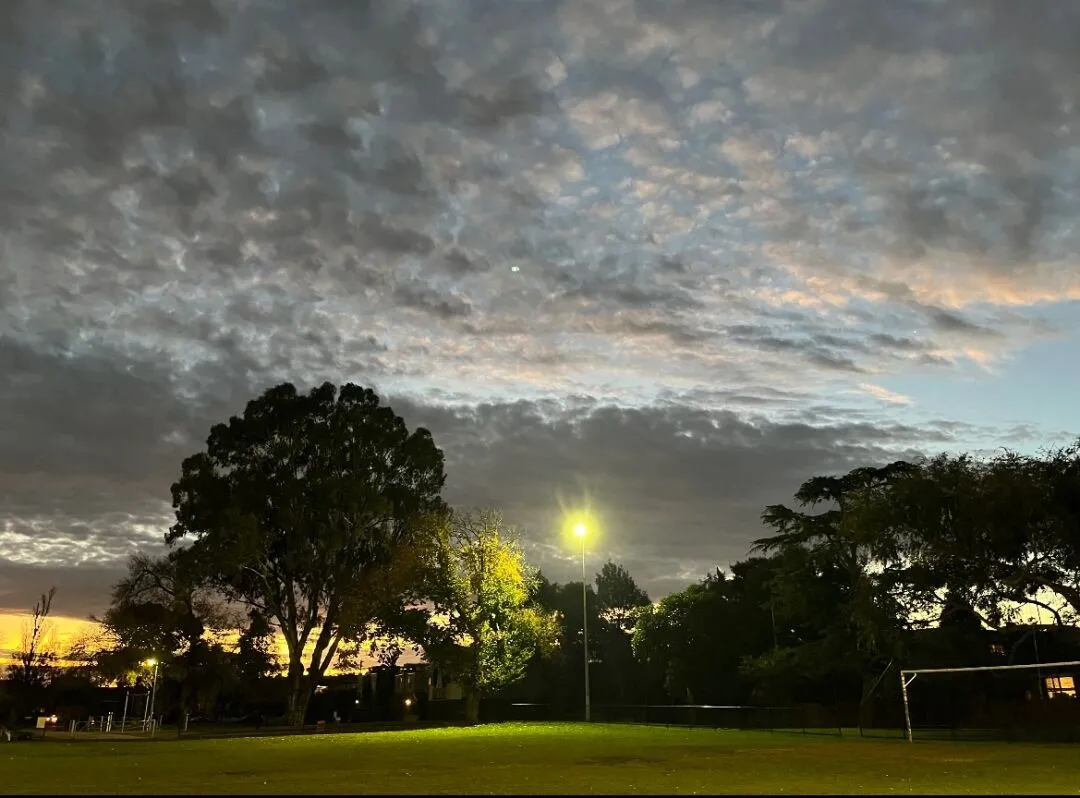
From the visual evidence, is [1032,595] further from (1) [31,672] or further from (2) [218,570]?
(1) [31,672]

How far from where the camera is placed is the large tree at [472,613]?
56.7 meters

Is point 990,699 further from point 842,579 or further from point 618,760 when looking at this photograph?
point 618,760

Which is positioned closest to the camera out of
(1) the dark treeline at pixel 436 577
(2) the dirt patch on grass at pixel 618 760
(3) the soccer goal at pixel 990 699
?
(2) the dirt patch on grass at pixel 618 760

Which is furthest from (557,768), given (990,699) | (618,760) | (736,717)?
(990,699)

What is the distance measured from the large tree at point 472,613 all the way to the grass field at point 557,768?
22.3m

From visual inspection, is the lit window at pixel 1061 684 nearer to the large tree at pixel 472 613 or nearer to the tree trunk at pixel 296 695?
the large tree at pixel 472 613

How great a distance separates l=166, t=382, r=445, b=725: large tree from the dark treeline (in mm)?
129

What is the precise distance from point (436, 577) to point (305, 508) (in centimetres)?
949

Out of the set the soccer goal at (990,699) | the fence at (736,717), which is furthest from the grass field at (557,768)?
the fence at (736,717)

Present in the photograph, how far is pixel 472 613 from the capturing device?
57.1 m

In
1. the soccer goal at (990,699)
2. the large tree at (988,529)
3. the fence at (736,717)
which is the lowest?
the fence at (736,717)

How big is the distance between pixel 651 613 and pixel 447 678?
27.0m

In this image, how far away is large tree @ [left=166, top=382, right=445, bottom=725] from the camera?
53.9m

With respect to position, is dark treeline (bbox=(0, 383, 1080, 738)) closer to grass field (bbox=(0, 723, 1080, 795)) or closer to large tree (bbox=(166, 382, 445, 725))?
large tree (bbox=(166, 382, 445, 725))
